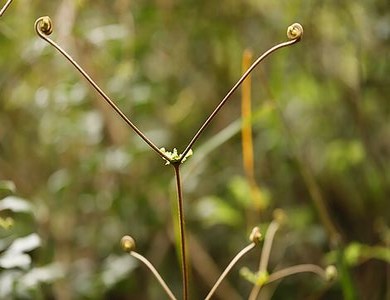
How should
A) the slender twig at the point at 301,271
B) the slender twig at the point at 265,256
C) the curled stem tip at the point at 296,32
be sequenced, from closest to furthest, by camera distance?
the curled stem tip at the point at 296,32 → the slender twig at the point at 265,256 → the slender twig at the point at 301,271

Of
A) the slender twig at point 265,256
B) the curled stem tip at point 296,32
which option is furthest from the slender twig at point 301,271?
the curled stem tip at point 296,32

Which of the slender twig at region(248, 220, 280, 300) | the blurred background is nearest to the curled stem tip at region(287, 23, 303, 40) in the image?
the slender twig at region(248, 220, 280, 300)

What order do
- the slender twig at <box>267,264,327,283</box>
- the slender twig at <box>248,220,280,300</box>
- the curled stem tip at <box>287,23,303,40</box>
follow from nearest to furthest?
the curled stem tip at <box>287,23,303,40</box>, the slender twig at <box>248,220,280,300</box>, the slender twig at <box>267,264,327,283</box>

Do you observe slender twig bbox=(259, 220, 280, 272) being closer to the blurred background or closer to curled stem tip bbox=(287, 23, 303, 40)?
the blurred background

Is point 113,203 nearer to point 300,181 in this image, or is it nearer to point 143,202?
point 143,202

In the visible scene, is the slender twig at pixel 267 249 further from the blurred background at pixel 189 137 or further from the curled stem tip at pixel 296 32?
the curled stem tip at pixel 296 32

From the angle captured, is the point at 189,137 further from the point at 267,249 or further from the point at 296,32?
the point at 296,32

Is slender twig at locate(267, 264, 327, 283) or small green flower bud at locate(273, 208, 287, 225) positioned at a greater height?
small green flower bud at locate(273, 208, 287, 225)

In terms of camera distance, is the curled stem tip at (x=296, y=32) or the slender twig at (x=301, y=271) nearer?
the curled stem tip at (x=296, y=32)

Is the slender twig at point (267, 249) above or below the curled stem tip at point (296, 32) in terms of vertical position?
below
